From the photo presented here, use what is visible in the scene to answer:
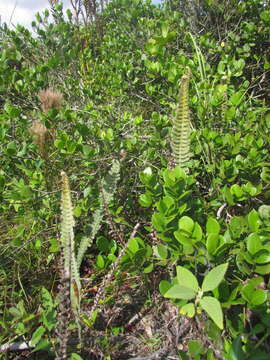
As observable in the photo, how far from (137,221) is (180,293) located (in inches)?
27.7

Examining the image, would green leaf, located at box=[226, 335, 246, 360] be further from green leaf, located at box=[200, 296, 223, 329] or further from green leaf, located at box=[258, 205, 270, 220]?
green leaf, located at box=[258, 205, 270, 220]

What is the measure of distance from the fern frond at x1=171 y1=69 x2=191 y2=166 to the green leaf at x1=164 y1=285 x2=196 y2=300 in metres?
0.51

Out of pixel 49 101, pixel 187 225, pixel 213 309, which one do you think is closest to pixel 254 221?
pixel 187 225

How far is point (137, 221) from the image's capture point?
4.72 ft

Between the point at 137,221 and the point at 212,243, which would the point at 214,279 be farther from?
the point at 137,221

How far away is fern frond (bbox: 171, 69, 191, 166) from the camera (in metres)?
1.06

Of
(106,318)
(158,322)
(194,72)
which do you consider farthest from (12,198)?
(194,72)

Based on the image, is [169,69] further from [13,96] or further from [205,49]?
[13,96]

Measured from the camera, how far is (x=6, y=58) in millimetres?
1884

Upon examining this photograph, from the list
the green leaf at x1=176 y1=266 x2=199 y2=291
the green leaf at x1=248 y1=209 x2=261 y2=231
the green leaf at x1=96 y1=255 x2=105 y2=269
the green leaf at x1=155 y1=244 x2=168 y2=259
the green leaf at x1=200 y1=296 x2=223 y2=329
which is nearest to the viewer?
the green leaf at x1=200 y1=296 x2=223 y2=329

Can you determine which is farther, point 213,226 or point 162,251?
point 162,251

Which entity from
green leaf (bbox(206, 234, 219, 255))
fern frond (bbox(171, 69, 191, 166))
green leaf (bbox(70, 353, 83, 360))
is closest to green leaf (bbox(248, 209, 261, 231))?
green leaf (bbox(206, 234, 219, 255))

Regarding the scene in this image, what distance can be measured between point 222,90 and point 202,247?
978 millimetres

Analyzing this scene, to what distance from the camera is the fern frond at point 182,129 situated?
106cm
